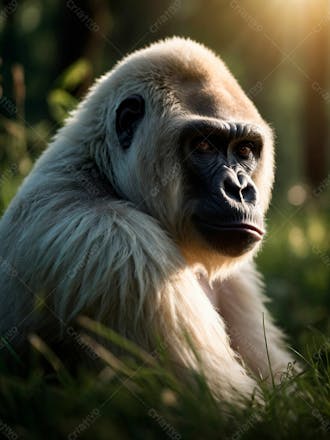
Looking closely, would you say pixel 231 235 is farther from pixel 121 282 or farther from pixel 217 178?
pixel 121 282

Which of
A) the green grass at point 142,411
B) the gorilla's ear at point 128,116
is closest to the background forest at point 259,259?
the green grass at point 142,411

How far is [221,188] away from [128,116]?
77 cm

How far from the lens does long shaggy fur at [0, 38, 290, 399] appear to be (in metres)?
3.49

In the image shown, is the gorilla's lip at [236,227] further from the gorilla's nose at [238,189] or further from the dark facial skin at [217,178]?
the gorilla's nose at [238,189]

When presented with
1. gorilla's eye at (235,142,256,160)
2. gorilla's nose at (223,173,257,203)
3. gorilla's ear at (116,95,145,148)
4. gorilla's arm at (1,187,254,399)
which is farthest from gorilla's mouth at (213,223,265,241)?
gorilla's ear at (116,95,145,148)

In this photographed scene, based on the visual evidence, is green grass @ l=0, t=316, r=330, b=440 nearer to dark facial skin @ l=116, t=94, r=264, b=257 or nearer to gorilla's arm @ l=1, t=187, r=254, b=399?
gorilla's arm @ l=1, t=187, r=254, b=399

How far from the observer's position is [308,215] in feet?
35.1

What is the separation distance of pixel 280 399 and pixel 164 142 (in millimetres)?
1828

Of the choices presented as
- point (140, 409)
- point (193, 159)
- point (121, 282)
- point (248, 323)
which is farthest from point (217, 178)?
point (140, 409)

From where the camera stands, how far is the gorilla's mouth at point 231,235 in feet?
13.4

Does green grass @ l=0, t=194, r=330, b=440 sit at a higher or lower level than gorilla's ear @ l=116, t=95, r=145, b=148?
lower

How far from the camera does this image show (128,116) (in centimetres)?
438

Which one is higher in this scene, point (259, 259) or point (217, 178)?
point (217, 178)

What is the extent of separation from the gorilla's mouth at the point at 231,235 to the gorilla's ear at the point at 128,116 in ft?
2.35
